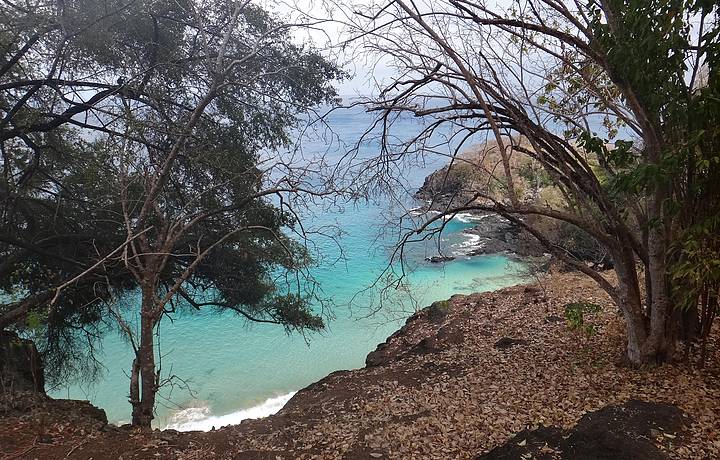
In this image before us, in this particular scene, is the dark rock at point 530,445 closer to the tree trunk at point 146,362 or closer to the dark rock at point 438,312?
the tree trunk at point 146,362

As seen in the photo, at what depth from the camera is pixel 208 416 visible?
1034 centimetres

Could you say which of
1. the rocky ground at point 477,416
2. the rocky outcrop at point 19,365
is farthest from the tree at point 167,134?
the rocky ground at point 477,416

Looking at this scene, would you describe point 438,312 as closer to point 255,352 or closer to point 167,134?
point 255,352

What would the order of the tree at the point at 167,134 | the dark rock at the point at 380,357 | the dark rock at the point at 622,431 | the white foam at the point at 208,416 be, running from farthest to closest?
the white foam at the point at 208,416 → the dark rock at the point at 380,357 → the tree at the point at 167,134 → the dark rock at the point at 622,431

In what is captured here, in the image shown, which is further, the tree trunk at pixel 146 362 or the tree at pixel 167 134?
the tree at pixel 167 134

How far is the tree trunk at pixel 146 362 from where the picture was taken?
5195 millimetres

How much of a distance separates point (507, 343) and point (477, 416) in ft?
8.17

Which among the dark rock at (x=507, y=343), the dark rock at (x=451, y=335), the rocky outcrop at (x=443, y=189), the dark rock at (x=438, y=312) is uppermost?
the rocky outcrop at (x=443, y=189)

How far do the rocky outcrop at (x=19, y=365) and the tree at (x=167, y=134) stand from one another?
0.56m

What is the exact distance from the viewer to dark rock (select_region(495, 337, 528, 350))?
6.77 meters

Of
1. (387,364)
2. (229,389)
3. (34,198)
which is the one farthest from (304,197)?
(229,389)

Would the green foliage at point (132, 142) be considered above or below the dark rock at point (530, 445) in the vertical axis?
above

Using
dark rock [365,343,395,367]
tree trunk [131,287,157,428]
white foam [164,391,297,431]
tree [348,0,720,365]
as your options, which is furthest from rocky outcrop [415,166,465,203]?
white foam [164,391,297,431]

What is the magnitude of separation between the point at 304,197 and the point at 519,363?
Result: 3502 mm
